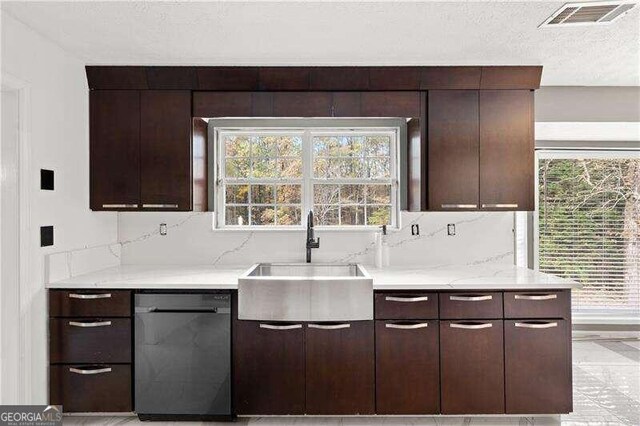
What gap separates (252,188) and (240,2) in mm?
1721

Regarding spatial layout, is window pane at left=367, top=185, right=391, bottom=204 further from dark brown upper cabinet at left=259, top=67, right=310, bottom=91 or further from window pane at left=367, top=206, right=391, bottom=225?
dark brown upper cabinet at left=259, top=67, right=310, bottom=91

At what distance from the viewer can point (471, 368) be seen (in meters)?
2.78

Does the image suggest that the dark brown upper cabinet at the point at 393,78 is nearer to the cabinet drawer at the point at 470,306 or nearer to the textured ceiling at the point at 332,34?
the textured ceiling at the point at 332,34

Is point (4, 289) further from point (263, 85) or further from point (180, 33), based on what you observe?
point (263, 85)

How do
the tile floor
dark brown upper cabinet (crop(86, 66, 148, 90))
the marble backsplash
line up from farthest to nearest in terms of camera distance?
the marble backsplash
dark brown upper cabinet (crop(86, 66, 148, 90))
the tile floor

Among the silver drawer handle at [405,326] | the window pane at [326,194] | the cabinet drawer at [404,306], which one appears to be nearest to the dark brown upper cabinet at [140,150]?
the window pane at [326,194]

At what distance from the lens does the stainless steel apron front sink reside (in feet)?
8.86

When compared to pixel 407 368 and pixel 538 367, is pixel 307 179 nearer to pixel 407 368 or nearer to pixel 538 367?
pixel 407 368

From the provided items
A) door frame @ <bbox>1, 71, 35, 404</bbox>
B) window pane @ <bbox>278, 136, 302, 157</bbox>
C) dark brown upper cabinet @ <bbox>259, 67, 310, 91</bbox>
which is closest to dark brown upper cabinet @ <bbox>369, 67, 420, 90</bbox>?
dark brown upper cabinet @ <bbox>259, 67, 310, 91</bbox>

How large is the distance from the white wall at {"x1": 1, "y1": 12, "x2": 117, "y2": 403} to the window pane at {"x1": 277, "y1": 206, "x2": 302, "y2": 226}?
1406 millimetres

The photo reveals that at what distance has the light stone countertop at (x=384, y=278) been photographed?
2754 millimetres

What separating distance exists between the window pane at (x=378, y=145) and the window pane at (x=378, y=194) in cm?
27

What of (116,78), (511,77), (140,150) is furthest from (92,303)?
(511,77)

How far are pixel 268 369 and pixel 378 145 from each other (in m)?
1.94
